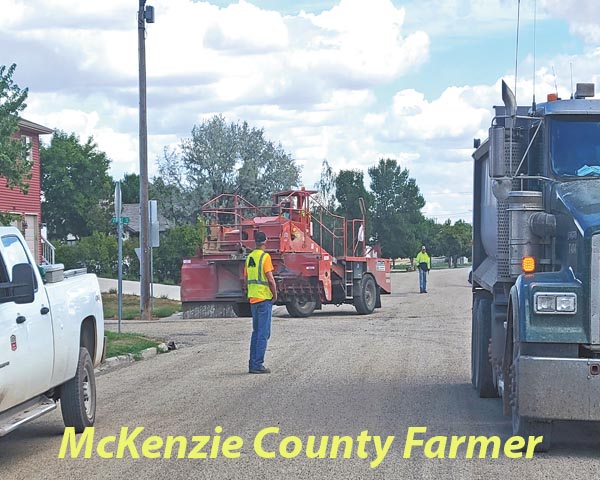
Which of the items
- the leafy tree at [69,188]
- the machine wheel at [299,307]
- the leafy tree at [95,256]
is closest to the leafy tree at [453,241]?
the leafy tree at [69,188]

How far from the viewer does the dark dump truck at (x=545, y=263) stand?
8.16m

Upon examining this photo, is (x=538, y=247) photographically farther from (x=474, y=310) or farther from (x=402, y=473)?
(x=474, y=310)

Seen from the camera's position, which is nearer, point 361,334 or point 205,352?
point 205,352

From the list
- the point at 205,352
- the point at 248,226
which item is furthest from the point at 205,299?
the point at 205,352

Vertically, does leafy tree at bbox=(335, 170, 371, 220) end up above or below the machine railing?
above

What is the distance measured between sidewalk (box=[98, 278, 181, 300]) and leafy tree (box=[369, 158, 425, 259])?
171 feet

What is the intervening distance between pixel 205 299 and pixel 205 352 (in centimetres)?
745

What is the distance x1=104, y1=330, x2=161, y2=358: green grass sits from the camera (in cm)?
1705

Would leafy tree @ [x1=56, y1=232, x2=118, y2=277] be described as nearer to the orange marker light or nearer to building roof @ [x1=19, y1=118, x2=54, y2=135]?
building roof @ [x1=19, y1=118, x2=54, y2=135]

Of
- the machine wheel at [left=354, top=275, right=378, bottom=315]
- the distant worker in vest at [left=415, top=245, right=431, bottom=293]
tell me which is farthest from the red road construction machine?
the distant worker in vest at [left=415, top=245, right=431, bottom=293]

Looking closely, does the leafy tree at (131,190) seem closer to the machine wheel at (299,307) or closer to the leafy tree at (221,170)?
the leafy tree at (221,170)

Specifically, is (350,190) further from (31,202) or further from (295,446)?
(295,446)

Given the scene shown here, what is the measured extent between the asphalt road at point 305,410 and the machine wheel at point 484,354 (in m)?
0.24

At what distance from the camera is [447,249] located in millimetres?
114875
